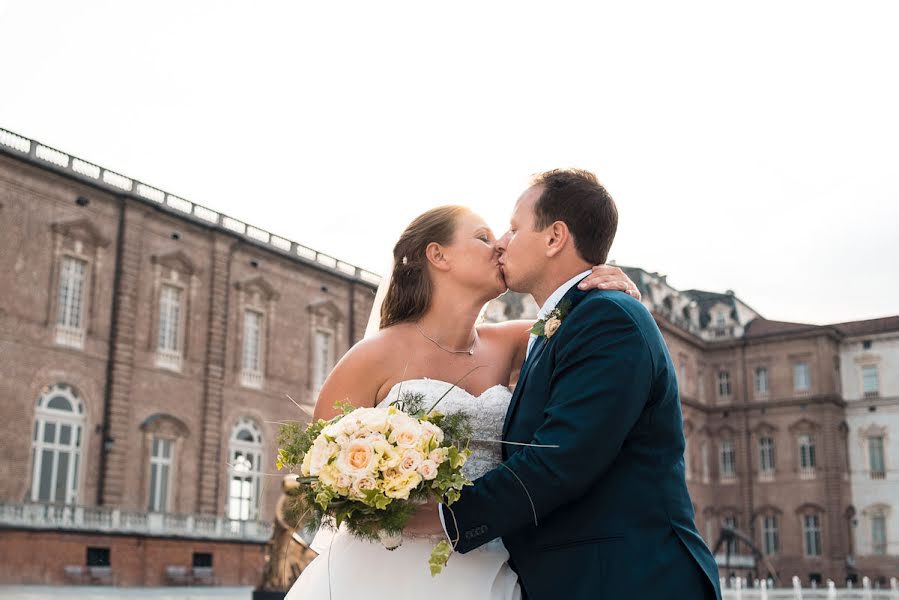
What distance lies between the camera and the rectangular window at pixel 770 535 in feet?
146

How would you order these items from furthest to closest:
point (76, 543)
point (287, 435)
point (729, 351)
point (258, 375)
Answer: point (729, 351), point (258, 375), point (76, 543), point (287, 435)

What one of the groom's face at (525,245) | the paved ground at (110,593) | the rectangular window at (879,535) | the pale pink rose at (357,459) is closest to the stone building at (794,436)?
the rectangular window at (879,535)

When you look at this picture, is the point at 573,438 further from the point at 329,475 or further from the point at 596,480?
the point at 329,475

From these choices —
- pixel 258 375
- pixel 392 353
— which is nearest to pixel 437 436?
pixel 392 353

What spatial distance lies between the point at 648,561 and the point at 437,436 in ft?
2.27

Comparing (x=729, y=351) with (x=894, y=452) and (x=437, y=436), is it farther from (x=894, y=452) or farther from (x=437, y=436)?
(x=437, y=436)

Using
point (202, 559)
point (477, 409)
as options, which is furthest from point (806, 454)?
point (477, 409)

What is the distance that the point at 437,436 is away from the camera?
109 inches

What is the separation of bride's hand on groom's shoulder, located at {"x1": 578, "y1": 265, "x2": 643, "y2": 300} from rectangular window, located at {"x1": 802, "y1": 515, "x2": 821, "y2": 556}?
45.0 meters

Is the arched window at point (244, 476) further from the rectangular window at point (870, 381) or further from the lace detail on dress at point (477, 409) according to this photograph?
the rectangular window at point (870, 381)

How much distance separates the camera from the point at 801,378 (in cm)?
4609

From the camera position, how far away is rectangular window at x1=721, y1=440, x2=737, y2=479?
4722cm

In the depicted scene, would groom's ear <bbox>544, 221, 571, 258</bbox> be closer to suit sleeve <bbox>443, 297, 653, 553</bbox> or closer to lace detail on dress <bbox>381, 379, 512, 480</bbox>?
suit sleeve <bbox>443, 297, 653, 553</bbox>

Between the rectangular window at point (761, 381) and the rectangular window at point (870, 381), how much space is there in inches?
182
